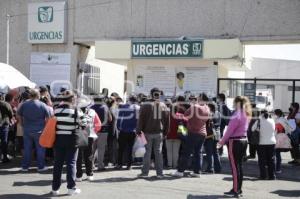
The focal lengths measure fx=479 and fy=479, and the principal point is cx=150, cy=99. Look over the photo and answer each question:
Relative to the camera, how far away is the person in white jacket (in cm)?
1117

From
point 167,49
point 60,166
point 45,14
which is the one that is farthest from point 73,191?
point 45,14

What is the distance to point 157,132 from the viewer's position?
10906 mm

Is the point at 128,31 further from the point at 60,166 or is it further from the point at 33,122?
the point at 60,166

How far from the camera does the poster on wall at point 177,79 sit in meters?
16.1

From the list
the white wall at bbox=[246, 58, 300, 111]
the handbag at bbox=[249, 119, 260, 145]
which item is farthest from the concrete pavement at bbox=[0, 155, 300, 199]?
the white wall at bbox=[246, 58, 300, 111]

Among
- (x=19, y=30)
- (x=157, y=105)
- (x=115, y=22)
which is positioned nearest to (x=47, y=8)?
(x=19, y=30)

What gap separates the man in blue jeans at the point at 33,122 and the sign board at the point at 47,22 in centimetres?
737

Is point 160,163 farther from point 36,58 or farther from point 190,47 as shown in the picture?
point 36,58

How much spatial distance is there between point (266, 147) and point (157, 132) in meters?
2.60

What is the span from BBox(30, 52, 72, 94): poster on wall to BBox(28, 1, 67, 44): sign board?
590mm

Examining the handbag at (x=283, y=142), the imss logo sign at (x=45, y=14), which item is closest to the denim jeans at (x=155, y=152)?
the handbag at (x=283, y=142)

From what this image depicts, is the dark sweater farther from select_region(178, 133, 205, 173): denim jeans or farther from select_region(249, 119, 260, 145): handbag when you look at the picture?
select_region(249, 119, 260, 145): handbag

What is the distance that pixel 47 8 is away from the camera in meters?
18.6

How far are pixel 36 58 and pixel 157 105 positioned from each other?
30.7 feet
